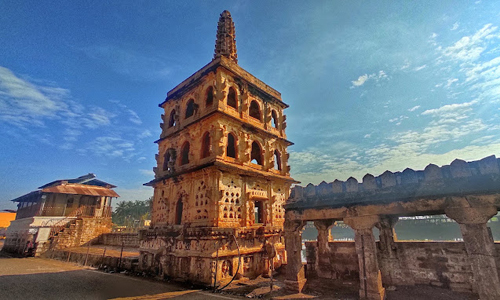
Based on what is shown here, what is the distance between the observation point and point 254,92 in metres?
19.1

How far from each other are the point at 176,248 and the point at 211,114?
8.54 metres

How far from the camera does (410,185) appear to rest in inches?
324

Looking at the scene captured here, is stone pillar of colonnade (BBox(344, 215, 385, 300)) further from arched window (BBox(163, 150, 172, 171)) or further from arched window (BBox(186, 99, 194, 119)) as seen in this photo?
arched window (BBox(186, 99, 194, 119))

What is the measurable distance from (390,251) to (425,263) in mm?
1418

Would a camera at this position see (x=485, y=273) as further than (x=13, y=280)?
No

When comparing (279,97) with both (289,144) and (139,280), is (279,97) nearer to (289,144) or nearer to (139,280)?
(289,144)

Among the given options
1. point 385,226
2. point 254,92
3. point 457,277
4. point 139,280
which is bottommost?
point 139,280

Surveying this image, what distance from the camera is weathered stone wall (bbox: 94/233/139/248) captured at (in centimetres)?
2813

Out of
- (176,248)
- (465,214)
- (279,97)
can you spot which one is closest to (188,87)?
(279,97)

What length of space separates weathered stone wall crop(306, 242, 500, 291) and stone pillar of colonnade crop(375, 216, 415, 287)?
86 mm

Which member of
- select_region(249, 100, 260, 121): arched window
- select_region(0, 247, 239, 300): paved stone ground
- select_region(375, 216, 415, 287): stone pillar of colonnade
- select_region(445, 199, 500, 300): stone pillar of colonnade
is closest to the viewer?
select_region(445, 199, 500, 300): stone pillar of colonnade

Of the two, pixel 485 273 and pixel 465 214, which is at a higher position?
pixel 465 214

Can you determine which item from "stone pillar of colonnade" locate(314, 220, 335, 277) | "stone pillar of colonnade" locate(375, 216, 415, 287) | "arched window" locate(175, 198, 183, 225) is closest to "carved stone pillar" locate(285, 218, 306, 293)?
"stone pillar of colonnade" locate(314, 220, 335, 277)

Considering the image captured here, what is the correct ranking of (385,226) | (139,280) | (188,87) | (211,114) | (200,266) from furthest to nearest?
(188,87) → (211,114) → (139,280) → (200,266) → (385,226)
